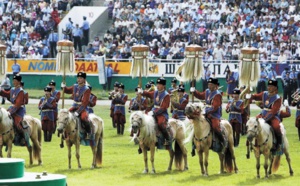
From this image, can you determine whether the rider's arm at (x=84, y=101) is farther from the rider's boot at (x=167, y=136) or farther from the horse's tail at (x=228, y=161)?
the horse's tail at (x=228, y=161)

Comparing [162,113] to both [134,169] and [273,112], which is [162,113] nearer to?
[134,169]

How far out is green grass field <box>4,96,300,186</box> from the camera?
1759 cm

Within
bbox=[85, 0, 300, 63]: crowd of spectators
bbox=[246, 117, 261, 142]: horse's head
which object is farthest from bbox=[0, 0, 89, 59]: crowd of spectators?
bbox=[246, 117, 261, 142]: horse's head

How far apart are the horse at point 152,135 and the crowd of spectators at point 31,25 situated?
28.2 meters

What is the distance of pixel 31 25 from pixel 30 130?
3108 cm

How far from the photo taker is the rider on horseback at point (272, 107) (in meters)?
17.8

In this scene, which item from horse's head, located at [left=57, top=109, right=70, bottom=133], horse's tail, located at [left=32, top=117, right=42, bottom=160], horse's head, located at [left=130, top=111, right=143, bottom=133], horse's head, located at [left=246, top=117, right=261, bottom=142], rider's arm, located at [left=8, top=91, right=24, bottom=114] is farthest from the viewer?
horse's tail, located at [left=32, top=117, right=42, bottom=160]

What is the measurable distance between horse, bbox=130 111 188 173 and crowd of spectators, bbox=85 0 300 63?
2160cm

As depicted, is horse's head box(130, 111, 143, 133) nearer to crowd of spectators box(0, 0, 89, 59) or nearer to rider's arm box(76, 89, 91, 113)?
rider's arm box(76, 89, 91, 113)

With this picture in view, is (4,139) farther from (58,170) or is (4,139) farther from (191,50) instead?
(191,50)

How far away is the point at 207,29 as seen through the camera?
149ft

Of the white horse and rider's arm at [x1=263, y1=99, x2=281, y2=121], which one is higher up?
rider's arm at [x1=263, y1=99, x2=281, y2=121]

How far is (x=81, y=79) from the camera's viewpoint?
20281 mm

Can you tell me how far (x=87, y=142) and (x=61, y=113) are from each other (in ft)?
4.68
